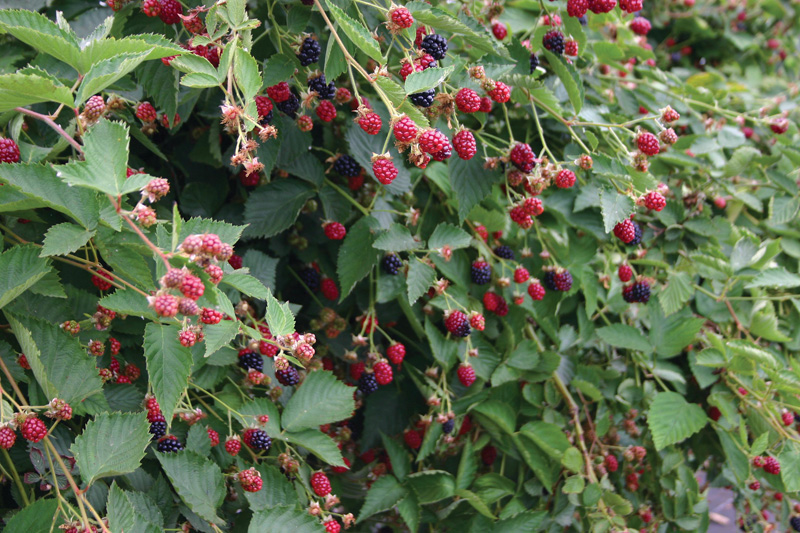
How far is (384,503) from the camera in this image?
1638 millimetres

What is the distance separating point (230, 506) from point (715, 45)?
129 inches

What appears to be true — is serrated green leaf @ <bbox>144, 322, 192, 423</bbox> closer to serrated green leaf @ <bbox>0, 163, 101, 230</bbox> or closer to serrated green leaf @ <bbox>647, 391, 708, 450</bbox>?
serrated green leaf @ <bbox>0, 163, 101, 230</bbox>

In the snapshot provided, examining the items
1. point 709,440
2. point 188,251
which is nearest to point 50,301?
point 188,251

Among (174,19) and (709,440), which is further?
(709,440)

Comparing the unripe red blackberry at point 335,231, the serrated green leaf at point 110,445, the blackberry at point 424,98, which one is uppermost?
the blackberry at point 424,98

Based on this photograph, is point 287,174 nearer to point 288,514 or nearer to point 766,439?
point 288,514

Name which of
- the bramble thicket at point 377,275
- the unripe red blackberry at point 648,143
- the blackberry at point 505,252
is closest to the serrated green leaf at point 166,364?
the bramble thicket at point 377,275

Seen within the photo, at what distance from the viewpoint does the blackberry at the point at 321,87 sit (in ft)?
4.48

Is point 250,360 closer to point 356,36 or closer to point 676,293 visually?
point 356,36

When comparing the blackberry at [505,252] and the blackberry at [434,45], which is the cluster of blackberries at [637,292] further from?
the blackberry at [434,45]

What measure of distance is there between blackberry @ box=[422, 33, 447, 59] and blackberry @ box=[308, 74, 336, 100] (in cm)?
24

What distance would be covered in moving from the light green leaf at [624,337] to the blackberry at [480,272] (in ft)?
1.33

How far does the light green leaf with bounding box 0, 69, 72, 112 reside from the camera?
0.89 metres

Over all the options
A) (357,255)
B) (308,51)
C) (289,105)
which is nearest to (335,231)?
(357,255)
